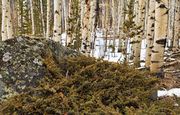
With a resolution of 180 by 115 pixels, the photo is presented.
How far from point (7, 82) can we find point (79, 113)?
3.65ft

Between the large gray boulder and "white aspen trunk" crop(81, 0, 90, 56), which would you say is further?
"white aspen trunk" crop(81, 0, 90, 56)

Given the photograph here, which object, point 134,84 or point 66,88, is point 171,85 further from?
point 66,88

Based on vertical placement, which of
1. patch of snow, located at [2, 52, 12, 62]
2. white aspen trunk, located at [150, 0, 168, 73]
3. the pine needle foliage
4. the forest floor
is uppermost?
white aspen trunk, located at [150, 0, 168, 73]

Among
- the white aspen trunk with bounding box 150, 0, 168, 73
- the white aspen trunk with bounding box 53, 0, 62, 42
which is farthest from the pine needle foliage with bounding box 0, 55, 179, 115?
the white aspen trunk with bounding box 53, 0, 62, 42

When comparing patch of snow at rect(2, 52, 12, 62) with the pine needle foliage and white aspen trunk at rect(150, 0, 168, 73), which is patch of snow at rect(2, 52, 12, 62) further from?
white aspen trunk at rect(150, 0, 168, 73)

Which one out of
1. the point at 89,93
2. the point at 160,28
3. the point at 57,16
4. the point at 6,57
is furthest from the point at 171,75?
the point at 6,57

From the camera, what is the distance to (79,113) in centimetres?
415

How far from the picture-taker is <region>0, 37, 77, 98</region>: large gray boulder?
4598 mm

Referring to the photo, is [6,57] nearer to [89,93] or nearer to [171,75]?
[89,93]

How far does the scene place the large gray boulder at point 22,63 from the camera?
4598mm

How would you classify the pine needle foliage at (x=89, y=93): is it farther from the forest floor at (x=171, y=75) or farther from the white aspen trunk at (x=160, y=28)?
the white aspen trunk at (x=160, y=28)

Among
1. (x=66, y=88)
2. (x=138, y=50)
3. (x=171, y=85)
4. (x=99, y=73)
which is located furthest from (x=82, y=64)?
(x=138, y=50)

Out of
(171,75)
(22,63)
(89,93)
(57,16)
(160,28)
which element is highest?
(57,16)

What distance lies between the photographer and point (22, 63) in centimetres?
479
